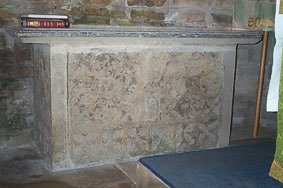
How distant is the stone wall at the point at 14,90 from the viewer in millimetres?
2541

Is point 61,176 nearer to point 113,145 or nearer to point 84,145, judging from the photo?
point 84,145

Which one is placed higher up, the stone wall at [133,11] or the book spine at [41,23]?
the stone wall at [133,11]

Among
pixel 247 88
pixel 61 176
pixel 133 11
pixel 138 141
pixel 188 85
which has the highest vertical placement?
pixel 133 11

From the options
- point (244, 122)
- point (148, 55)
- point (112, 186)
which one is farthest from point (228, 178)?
point (244, 122)

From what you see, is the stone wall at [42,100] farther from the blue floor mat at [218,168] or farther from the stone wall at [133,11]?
the blue floor mat at [218,168]

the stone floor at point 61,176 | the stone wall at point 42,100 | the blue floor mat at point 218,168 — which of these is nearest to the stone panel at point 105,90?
the stone wall at point 42,100

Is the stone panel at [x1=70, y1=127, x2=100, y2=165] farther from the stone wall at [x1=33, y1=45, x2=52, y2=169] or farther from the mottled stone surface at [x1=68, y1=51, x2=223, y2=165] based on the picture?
the stone wall at [x1=33, y1=45, x2=52, y2=169]

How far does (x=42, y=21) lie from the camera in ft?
6.75

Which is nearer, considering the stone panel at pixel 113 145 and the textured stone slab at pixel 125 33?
the textured stone slab at pixel 125 33

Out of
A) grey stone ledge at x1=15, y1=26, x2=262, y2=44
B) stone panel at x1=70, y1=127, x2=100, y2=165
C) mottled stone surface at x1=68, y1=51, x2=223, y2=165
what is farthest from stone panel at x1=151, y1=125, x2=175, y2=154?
grey stone ledge at x1=15, y1=26, x2=262, y2=44

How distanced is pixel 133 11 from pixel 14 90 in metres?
1.05

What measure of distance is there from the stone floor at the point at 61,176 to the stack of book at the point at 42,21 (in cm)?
85

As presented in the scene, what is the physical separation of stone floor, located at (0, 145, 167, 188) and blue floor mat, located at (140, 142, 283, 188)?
0.44 m

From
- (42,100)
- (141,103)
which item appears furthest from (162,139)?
(42,100)
